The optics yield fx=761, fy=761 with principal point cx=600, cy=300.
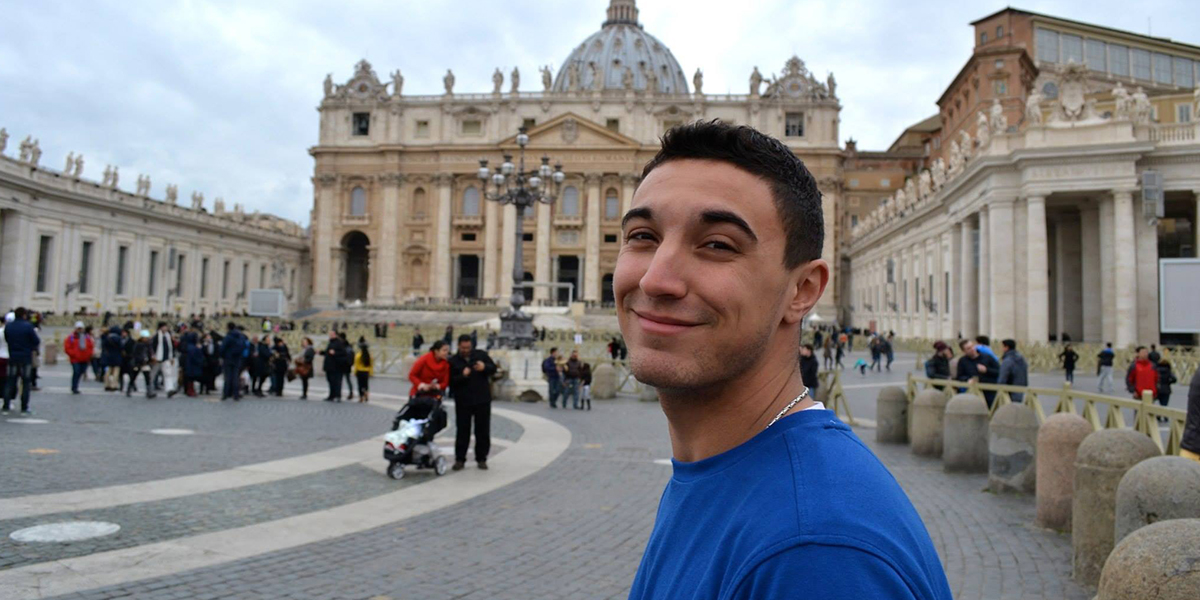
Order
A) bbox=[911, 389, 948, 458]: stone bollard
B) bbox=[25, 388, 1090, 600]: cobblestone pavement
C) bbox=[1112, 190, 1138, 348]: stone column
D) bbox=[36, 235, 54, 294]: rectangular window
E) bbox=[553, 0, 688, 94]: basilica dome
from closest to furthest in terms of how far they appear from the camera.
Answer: bbox=[25, 388, 1090, 600]: cobblestone pavement
bbox=[911, 389, 948, 458]: stone bollard
bbox=[1112, 190, 1138, 348]: stone column
bbox=[36, 235, 54, 294]: rectangular window
bbox=[553, 0, 688, 94]: basilica dome

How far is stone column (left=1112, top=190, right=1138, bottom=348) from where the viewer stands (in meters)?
26.9

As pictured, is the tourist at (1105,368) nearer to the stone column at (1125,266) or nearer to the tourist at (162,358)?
the stone column at (1125,266)

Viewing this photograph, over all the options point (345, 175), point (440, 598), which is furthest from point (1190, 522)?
point (345, 175)

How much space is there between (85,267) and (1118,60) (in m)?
78.6

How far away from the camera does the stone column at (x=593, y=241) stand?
6900cm

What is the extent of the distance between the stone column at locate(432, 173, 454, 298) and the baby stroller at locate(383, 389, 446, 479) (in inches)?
2426

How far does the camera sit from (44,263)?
160 ft

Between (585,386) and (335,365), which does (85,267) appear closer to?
(335,365)

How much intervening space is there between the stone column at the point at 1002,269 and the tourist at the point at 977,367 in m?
19.3

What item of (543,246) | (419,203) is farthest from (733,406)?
(419,203)

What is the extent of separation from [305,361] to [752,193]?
18622mm

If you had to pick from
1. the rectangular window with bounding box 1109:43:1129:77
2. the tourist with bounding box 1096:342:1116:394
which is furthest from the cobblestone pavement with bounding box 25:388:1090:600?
the rectangular window with bounding box 1109:43:1129:77

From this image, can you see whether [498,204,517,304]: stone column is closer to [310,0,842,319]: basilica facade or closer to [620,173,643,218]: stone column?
[310,0,842,319]: basilica facade

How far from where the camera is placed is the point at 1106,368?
19219mm
